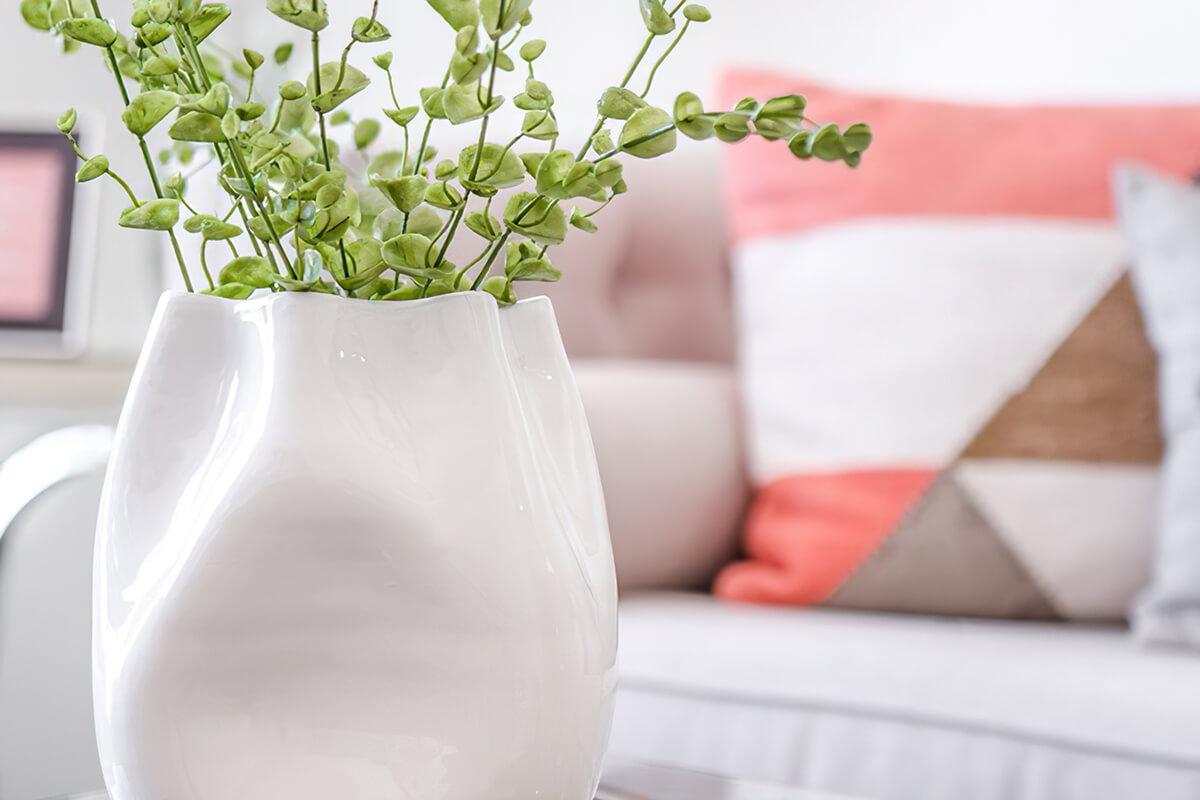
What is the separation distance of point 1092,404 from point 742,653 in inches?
17.9

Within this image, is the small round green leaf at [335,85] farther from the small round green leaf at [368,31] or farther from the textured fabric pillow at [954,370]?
the textured fabric pillow at [954,370]

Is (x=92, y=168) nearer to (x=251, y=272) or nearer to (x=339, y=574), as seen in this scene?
(x=251, y=272)

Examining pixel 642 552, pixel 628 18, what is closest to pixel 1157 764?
pixel 642 552

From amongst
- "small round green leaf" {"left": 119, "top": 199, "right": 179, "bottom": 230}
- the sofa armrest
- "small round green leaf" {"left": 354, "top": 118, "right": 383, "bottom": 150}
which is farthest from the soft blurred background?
"small round green leaf" {"left": 119, "top": 199, "right": 179, "bottom": 230}

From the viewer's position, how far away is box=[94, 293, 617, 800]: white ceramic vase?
433 millimetres

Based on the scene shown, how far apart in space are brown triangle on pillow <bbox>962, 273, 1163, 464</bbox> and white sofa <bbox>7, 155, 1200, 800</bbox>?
17cm

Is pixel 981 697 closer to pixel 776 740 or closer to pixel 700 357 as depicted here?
pixel 776 740

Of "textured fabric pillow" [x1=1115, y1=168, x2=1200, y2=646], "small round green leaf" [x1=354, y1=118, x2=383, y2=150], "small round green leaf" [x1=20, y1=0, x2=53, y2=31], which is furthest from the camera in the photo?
"textured fabric pillow" [x1=1115, y1=168, x2=1200, y2=646]

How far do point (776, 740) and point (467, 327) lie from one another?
1.98 ft

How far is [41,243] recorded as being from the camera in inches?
73.5

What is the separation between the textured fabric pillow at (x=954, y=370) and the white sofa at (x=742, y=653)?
5 centimetres

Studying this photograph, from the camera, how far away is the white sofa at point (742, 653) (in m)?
0.90

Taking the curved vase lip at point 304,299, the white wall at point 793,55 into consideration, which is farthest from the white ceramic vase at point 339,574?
the white wall at point 793,55

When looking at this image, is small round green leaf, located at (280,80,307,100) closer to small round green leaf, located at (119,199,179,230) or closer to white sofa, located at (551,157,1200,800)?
small round green leaf, located at (119,199,179,230)
